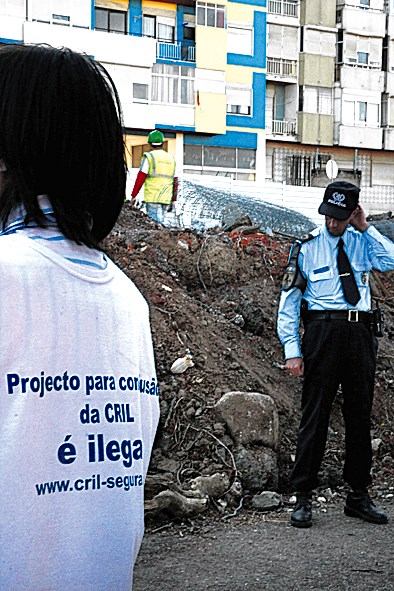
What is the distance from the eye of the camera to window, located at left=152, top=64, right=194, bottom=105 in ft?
141

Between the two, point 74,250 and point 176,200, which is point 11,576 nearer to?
point 74,250

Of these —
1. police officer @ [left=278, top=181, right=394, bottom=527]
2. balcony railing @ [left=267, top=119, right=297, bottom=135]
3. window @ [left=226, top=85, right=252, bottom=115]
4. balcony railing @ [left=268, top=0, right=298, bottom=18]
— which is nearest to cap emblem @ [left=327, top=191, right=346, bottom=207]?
police officer @ [left=278, top=181, right=394, bottom=527]

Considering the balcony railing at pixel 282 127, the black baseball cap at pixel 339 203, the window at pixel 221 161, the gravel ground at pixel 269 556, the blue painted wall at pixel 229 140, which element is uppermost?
the balcony railing at pixel 282 127

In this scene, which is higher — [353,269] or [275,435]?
[353,269]

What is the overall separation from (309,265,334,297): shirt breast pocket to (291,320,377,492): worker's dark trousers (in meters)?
0.21

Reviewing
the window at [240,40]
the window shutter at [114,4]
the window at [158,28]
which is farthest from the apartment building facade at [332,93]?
the window shutter at [114,4]

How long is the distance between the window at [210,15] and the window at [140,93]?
4.14 m

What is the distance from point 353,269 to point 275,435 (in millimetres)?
1734

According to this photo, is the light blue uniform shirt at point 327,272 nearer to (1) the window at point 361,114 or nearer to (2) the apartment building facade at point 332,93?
(2) the apartment building facade at point 332,93

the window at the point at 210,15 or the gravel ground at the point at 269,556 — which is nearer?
the gravel ground at the point at 269,556

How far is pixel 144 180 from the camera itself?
15.0 m

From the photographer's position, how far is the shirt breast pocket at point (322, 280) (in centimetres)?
693

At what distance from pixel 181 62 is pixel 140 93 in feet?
9.47

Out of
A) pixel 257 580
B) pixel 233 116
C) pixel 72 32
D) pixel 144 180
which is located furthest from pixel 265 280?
pixel 233 116
